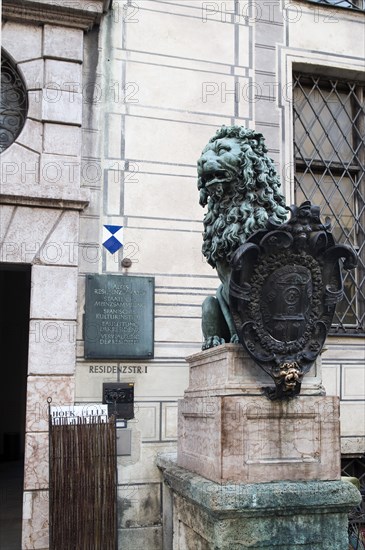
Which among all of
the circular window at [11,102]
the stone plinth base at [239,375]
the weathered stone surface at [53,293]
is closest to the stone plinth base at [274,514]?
the stone plinth base at [239,375]

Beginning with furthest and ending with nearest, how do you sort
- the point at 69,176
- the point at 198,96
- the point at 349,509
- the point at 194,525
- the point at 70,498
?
1. the point at 198,96
2. the point at 69,176
3. the point at 70,498
4. the point at 194,525
5. the point at 349,509

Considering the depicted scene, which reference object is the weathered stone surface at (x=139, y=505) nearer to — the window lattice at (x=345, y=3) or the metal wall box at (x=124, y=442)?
the metal wall box at (x=124, y=442)

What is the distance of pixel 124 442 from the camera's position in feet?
24.0

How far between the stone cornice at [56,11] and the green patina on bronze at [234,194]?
3.53m

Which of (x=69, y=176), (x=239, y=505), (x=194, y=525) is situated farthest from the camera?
(x=69, y=176)

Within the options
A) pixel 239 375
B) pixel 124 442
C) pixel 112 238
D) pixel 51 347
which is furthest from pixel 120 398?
pixel 239 375

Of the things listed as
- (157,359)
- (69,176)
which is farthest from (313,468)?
(69,176)

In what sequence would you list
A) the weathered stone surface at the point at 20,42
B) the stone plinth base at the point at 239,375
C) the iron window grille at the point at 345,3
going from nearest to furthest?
the stone plinth base at the point at 239,375 → the weathered stone surface at the point at 20,42 → the iron window grille at the point at 345,3

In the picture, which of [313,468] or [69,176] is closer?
[313,468]

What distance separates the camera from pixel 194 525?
15.9ft

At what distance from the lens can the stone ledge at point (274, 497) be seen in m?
4.26

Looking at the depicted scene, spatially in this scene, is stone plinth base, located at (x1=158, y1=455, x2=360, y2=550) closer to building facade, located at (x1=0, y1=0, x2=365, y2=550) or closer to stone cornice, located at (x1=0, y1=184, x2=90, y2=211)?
building facade, located at (x1=0, y1=0, x2=365, y2=550)

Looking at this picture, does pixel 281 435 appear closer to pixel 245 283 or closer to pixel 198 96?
pixel 245 283

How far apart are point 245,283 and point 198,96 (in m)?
4.22
